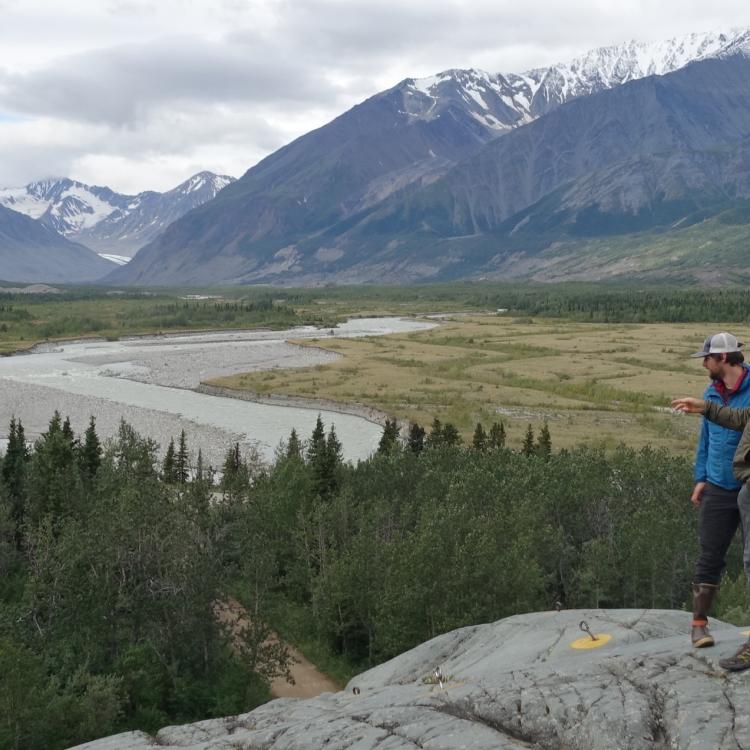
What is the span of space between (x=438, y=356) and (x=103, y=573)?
408ft

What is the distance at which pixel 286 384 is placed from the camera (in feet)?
415

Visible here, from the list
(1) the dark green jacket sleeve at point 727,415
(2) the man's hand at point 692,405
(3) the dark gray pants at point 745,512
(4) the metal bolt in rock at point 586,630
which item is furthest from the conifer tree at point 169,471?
(3) the dark gray pants at point 745,512

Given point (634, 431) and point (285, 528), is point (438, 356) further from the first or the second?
point (285, 528)

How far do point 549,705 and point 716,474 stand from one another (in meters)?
4.92

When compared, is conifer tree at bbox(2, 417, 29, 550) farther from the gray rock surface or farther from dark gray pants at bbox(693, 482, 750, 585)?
dark gray pants at bbox(693, 482, 750, 585)

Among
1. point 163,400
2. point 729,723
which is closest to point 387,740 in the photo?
point 729,723

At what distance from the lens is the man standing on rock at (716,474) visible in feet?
43.8

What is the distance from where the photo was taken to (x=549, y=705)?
534 inches

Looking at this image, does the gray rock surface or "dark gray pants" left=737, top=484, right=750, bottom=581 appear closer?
the gray rock surface

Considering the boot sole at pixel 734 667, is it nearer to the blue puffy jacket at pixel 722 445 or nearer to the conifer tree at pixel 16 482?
the blue puffy jacket at pixel 722 445

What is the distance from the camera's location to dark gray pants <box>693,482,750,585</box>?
1362cm

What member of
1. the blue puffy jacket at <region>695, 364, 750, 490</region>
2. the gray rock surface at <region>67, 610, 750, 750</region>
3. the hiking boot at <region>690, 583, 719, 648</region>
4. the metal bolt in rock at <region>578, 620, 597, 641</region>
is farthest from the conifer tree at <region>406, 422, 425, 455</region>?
the blue puffy jacket at <region>695, 364, 750, 490</region>

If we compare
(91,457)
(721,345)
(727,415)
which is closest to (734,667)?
(727,415)

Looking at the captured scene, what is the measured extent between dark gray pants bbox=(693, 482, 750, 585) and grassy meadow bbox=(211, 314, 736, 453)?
235ft
